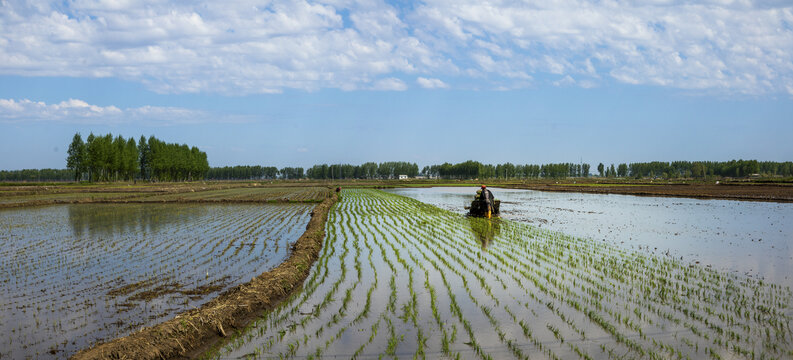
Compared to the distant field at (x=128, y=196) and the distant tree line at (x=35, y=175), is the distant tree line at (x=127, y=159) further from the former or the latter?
the distant tree line at (x=35, y=175)

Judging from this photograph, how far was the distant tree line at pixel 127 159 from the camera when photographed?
74.6 m

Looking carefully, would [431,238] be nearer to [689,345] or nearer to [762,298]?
[762,298]

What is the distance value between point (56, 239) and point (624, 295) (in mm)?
16090

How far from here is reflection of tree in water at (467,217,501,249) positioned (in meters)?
14.5

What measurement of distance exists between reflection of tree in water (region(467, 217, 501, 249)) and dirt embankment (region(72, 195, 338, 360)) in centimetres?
693

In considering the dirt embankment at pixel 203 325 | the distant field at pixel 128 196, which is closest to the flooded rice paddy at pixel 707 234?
the dirt embankment at pixel 203 325

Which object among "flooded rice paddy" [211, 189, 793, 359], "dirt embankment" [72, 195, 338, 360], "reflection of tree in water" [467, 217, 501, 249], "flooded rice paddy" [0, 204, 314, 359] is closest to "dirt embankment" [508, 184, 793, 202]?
"reflection of tree in water" [467, 217, 501, 249]

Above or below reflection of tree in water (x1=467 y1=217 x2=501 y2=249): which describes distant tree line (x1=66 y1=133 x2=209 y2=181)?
above

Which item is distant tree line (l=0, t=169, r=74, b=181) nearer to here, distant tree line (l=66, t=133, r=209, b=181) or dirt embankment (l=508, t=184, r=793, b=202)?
distant tree line (l=66, t=133, r=209, b=181)

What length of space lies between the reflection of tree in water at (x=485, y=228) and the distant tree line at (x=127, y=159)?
73.8 m

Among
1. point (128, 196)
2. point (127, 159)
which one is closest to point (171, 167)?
point (127, 159)

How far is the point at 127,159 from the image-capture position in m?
80.4

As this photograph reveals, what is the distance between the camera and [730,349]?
522cm

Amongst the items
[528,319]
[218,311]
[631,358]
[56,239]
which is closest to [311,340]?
[218,311]
